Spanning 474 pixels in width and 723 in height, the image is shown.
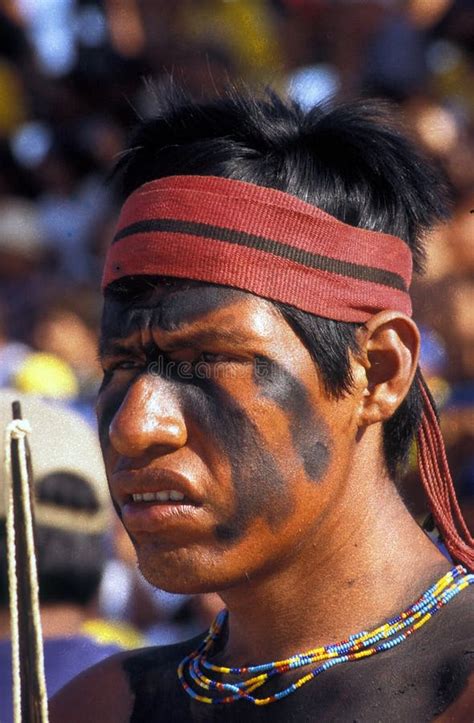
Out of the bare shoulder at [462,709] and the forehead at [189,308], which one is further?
the forehead at [189,308]

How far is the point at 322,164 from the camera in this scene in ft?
6.75

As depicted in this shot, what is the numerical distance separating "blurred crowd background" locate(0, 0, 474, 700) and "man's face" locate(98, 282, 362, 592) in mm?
2475

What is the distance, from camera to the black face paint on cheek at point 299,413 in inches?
74.7

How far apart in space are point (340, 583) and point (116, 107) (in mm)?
5901

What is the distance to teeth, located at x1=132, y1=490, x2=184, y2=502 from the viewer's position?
74.0 inches

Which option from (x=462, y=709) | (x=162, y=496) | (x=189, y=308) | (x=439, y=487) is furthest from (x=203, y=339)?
(x=462, y=709)

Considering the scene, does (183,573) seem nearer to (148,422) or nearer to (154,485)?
(154,485)

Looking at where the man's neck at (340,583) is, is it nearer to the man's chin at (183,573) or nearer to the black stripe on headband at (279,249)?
the man's chin at (183,573)

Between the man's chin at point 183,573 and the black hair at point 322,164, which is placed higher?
the black hair at point 322,164

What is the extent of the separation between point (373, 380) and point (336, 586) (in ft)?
1.19

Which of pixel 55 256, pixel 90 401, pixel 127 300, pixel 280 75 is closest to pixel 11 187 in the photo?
pixel 55 256

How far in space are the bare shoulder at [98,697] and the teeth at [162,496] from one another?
1.85 feet

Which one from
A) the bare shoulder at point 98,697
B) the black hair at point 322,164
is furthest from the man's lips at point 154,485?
the bare shoulder at point 98,697

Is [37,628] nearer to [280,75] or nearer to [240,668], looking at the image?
[240,668]
